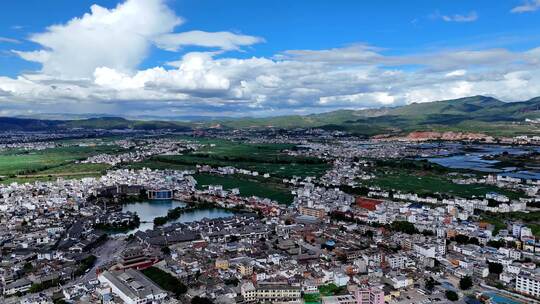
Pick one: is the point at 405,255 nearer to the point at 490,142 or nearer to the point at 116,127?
the point at 490,142

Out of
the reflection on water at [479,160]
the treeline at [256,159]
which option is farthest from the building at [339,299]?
the treeline at [256,159]

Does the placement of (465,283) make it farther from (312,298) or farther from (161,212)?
(161,212)

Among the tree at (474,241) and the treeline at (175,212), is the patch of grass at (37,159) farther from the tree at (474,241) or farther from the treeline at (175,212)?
the tree at (474,241)

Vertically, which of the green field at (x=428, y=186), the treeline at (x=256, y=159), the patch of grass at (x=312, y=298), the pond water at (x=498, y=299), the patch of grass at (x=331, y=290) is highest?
the treeline at (x=256, y=159)

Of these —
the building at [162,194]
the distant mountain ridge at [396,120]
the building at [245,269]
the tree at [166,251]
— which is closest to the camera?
the building at [245,269]

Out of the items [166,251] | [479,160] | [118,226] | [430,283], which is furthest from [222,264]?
[479,160]

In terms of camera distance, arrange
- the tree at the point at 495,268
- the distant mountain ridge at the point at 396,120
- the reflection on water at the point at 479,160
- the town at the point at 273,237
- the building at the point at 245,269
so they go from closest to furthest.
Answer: the town at the point at 273,237
the building at the point at 245,269
the tree at the point at 495,268
the reflection on water at the point at 479,160
the distant mountain ridge at the point at 396,120

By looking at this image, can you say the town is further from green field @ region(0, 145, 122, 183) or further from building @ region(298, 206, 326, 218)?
green field @ region(0, 145, 122, 183)
